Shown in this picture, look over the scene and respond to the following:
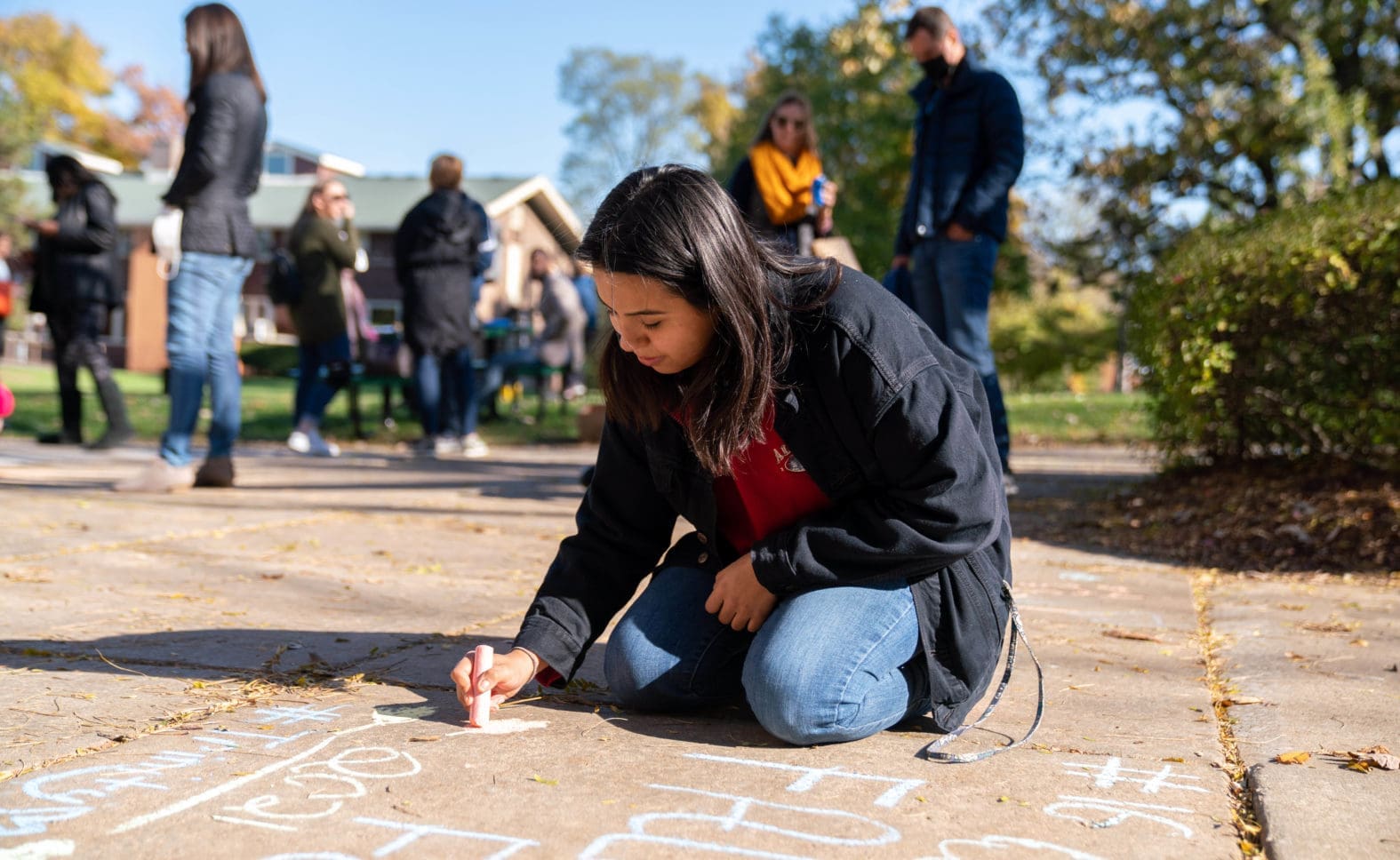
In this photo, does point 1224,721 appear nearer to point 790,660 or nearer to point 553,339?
point 790,660

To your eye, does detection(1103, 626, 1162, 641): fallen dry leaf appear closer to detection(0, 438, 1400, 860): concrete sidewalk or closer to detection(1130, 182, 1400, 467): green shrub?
detection(0, 438, 1400, 860): concrete sidewalk

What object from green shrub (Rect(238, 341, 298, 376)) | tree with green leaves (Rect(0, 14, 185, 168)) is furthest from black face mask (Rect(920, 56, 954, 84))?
tree with green leaves (Rect(0, 14, 185, 168))

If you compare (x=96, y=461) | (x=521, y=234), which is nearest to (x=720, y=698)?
(x=96, y=461)

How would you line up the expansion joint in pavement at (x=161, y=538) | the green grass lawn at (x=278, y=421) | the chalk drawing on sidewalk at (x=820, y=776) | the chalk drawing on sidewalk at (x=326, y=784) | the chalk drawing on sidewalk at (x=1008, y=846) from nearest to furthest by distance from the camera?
1. the chalk drawing on sidewalk at (x=1008, y=846)
2. the chalk drawing on sidewalk at (x=326, y=784)
3. the chalk drawing on sidewalk at (x=820, y=776)
4. the expansion joint in pavement at (x=161, y=538)
5. the green grass lawn at (x=278, y=421)

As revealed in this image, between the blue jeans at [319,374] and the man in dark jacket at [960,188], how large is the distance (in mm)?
4661

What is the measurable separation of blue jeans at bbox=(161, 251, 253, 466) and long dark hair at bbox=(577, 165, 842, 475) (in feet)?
12.6

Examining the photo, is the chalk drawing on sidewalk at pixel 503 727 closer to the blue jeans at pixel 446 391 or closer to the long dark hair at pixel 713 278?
the long dark hair at pixel 713 278

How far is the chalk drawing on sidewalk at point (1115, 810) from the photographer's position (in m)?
2.00

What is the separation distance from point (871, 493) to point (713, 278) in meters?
0.56

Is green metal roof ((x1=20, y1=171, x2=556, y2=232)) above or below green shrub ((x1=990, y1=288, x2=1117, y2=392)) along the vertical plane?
above

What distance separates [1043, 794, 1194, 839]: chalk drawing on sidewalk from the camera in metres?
2.00

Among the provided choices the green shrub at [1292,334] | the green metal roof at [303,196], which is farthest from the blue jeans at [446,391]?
the green metal roof at [303,196]

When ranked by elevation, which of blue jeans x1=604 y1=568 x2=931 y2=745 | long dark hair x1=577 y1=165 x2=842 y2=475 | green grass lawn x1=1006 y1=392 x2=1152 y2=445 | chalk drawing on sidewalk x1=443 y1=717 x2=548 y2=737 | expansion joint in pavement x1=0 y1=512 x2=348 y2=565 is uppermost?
long dark hair x1=577 y1=165 x2=842 y2=475

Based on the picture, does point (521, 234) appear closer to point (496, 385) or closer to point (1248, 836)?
point (496, 385)
